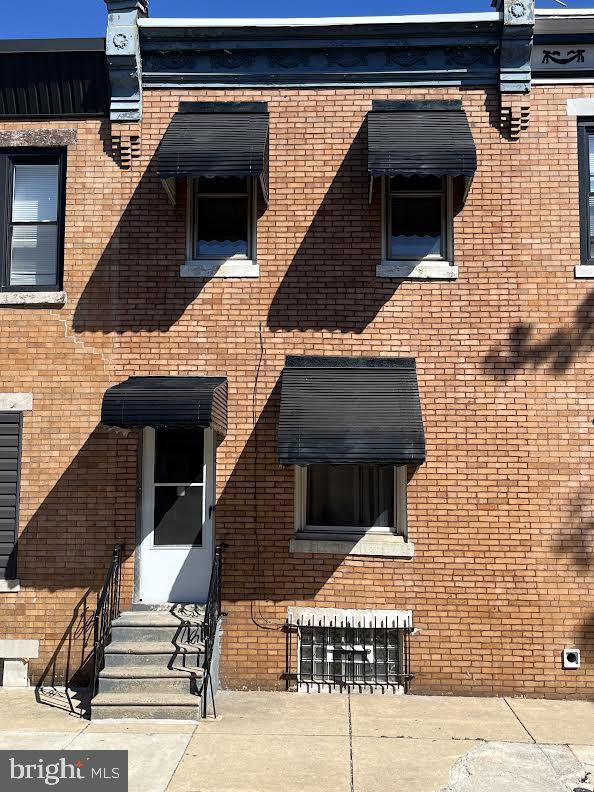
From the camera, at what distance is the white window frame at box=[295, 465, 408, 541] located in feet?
29.6

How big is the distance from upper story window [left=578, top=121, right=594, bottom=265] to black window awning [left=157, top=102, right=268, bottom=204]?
363 centimetres

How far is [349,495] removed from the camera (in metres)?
9.23

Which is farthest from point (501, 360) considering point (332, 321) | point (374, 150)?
point (374, 150)

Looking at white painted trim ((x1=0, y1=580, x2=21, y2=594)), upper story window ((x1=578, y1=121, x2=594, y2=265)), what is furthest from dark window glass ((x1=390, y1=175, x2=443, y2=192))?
white painted trim ((x1=0, y1=580, x2=21, y2=594))

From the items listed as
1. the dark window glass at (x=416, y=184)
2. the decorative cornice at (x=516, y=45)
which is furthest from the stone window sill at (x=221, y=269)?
the decorative cornice at (x=516, y=45)

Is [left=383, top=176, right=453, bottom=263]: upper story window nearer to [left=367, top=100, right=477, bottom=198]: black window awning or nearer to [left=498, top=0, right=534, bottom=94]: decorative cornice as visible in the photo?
[left=367, top=100, right=477, bottom=198]: black window awning

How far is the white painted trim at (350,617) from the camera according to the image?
8789 mm

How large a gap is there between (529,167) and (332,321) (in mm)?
2886

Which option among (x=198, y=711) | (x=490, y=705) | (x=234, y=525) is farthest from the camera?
(x=234, y=525)

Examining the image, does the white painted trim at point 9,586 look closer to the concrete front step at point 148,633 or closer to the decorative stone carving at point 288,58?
the concrete front step at point 148,633

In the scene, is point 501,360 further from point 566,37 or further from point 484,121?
point 566,37

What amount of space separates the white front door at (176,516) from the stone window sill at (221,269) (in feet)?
5.83

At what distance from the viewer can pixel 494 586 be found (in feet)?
28.9

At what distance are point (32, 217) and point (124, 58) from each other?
2137 mm
